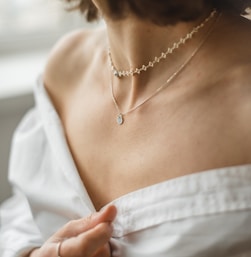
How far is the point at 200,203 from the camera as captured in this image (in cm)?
71

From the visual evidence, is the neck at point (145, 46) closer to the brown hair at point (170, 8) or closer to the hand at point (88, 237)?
the brown hair at point (170, 8)

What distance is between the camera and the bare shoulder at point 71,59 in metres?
1.07

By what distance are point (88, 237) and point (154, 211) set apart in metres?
0.10

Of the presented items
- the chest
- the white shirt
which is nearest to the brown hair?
the chest

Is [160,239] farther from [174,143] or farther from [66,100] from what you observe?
[66,100]

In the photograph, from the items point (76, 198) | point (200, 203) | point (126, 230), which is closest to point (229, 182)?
point (200, 203)

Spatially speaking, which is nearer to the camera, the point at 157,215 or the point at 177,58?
the point at 157,215

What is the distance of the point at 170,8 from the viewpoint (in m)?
0.75

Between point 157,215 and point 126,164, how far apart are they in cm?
12

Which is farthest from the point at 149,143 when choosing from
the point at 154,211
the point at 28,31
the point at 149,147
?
the point at 28,31

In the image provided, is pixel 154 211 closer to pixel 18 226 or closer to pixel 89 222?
pixel 89 222

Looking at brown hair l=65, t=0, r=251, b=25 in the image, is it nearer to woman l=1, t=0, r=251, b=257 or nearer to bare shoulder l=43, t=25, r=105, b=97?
woman l=1, t=0, r=251, b=257

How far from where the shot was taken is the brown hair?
0.75 meters

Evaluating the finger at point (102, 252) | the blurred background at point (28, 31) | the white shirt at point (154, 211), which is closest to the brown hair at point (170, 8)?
the white shirt at point (154, 211)
